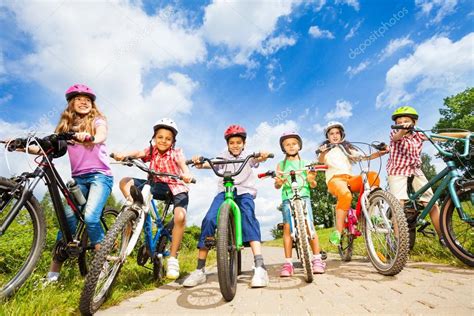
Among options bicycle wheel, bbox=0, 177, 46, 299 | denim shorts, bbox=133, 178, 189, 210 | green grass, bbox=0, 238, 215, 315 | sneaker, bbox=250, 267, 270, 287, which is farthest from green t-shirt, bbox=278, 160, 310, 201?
bicycle wheel, bbox=0, 177, 46, 299

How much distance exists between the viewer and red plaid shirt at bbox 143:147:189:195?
12.8ft

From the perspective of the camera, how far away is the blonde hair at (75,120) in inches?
144

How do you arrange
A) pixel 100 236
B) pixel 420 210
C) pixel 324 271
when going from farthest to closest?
pixel 420 210 < pixel 324 271 < pixel 100 236

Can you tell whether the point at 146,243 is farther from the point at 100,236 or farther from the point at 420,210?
the point at 420,210

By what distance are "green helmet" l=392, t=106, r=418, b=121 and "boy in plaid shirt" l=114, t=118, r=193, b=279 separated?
11.6 ft

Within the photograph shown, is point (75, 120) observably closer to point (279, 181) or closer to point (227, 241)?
point (227, 241)

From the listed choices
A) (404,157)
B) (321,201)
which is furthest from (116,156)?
(321,201)

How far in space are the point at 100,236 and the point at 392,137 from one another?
4.54 m

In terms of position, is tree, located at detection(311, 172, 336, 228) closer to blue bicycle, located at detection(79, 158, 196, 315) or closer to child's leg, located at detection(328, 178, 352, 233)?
child's leg, located at detection(328, 178, 352, 233)

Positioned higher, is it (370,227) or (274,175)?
(274,175)

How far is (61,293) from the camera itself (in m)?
2.70

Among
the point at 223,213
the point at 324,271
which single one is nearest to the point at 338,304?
the point at 223,213

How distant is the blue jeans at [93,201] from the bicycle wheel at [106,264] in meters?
0.69

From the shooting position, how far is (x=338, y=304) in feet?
8.29
